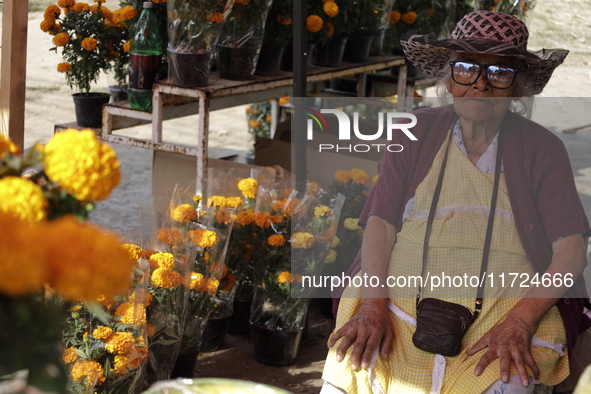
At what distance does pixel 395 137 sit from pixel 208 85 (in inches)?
47.7

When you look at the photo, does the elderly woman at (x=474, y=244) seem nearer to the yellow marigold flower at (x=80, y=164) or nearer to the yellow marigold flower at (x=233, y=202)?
the yellow marigold flower at (x=233, y=202)

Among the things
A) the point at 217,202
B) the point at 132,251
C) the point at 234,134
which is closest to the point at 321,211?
the point at 217,202

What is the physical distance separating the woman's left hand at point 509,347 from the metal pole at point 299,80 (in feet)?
3.85

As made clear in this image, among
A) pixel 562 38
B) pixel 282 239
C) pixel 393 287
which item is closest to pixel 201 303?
pixel 282 239

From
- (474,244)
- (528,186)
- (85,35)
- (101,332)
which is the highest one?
(85,35)

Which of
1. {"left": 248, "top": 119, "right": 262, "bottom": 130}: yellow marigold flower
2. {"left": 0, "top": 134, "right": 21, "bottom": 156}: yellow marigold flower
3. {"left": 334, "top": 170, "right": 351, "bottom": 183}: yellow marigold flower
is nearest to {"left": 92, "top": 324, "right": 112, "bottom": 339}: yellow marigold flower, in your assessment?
{"left": 0, "top": 134, "right": 21, "bottom": 156}: yellow marigold flower

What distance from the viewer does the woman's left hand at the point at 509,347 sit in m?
1.63

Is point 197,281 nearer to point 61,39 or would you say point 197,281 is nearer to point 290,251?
point 290,251

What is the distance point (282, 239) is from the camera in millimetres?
2586

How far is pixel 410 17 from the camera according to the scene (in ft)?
14.0

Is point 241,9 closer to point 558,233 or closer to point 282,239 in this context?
point 282,239

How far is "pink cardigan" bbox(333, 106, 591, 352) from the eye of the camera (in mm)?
1802

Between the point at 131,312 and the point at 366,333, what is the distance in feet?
2.05

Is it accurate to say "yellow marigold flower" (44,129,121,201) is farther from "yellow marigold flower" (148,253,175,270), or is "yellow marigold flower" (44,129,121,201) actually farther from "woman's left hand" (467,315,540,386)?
"yellow marigold flower" (148,253,175,270)
